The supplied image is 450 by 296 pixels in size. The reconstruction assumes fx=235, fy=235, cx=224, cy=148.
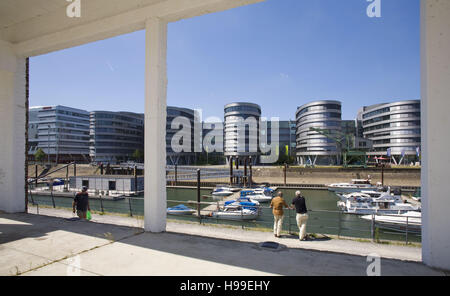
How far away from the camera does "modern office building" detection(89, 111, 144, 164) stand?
95.2 m

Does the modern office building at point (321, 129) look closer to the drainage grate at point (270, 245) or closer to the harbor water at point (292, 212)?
the harbor water at point (292, 212)

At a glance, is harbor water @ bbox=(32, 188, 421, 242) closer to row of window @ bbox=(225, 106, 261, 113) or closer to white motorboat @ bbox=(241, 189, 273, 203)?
white motorboat @ bbox=(241, 189, 273, 203)

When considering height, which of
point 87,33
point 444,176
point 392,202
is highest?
point 87,33

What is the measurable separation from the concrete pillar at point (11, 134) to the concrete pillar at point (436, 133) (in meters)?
10.9

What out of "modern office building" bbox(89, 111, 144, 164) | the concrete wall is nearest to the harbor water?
the concrete wall

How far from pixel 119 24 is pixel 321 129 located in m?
78.9

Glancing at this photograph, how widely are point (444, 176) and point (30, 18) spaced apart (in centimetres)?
1074

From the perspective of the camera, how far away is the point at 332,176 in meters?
47.3

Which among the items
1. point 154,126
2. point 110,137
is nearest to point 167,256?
point 154,126

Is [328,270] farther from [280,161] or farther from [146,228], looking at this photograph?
[280,161]

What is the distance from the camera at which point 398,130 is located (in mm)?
76188

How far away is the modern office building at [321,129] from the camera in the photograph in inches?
3105

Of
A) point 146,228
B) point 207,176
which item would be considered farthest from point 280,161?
point 146,228

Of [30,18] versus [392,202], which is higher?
[30,18]
